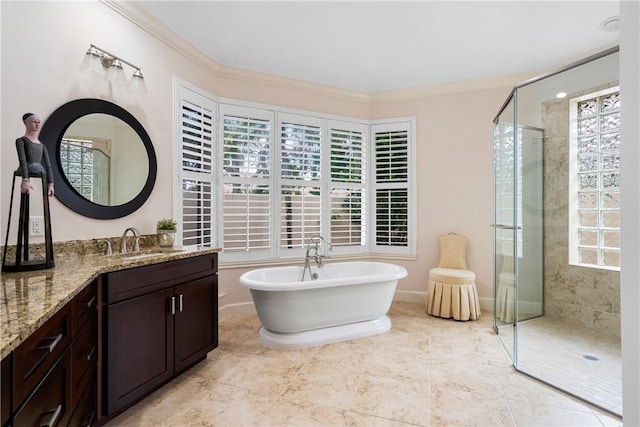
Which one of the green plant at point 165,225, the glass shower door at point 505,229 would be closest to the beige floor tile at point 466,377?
the glass shower door at point 505,229

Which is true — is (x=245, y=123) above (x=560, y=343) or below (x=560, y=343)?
above

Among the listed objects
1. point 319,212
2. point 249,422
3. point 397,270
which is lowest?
point 249,422

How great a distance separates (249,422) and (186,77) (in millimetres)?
2914

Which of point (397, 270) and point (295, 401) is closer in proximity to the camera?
point (295, 401)

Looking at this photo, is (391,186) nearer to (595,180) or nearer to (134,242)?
(595,180)

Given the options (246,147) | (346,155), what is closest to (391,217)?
(346,155)

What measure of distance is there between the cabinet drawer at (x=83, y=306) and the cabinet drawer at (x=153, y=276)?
91mm

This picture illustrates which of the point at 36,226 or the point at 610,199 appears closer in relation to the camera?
the point at 36,226

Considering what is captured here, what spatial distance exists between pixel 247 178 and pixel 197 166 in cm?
59

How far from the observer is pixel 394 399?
2121 mm

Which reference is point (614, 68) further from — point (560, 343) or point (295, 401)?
point (295, 401)

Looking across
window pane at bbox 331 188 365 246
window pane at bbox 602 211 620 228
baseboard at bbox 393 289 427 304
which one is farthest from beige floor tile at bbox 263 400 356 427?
baseboard at bbox 393 289 427 304

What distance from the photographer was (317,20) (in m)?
2.77

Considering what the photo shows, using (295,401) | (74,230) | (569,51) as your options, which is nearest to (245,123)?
(74,230)
